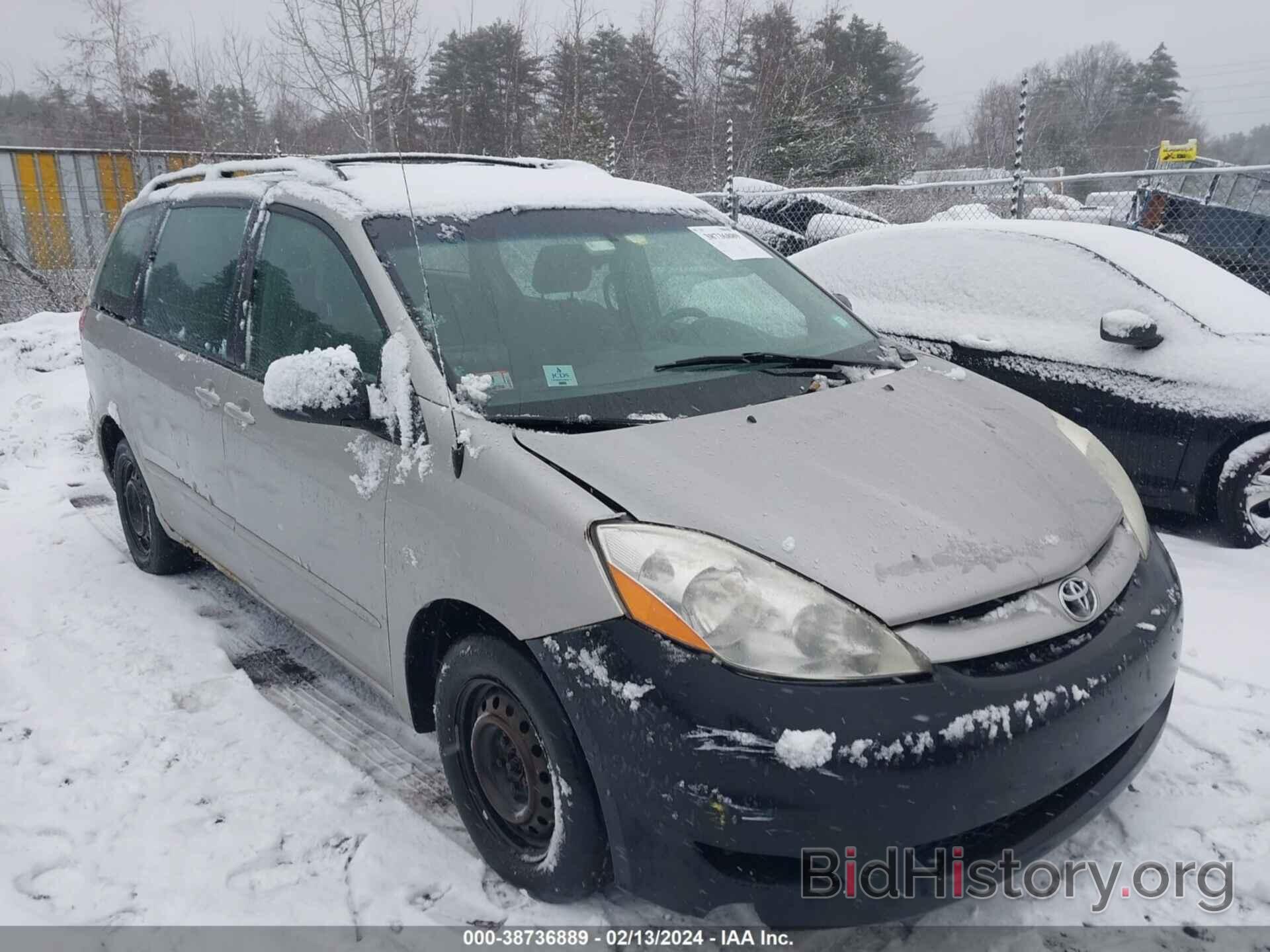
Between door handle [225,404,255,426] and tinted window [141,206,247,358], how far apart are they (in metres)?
0.22

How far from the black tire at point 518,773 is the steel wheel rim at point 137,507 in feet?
8.72

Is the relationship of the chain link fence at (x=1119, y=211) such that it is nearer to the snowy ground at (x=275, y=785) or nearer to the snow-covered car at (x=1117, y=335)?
the snow-covered car at (x=1117, y=335)

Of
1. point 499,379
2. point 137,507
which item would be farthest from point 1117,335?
point 137,507

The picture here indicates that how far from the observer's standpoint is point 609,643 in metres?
1.90

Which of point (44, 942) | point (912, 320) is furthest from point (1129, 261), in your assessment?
point (44, 942)

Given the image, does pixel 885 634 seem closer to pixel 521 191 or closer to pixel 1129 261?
pixel 521 191

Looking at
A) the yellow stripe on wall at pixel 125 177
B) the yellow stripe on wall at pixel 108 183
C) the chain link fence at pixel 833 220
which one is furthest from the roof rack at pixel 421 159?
the yellow stripe on wall at pixel 125 177

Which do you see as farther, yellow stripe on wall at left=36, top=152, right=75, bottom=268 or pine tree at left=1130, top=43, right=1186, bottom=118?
pine tree at left=1130, top=43, right=1186, bottom=118

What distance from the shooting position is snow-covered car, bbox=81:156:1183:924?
5.97 ft

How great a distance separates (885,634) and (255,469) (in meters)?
2.22

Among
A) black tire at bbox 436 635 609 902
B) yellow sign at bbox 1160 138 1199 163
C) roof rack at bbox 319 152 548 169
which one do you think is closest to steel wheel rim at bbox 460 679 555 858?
black tire at bbox 436 635 609 902

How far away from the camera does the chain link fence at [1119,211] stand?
934 cm

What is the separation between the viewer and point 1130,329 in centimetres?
463

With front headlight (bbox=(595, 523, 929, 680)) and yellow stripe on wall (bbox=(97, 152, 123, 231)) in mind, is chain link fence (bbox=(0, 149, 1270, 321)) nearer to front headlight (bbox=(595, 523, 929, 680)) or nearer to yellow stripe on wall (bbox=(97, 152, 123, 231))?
yellow stripe on wall (bbox=(97, 152, 123, 231))
